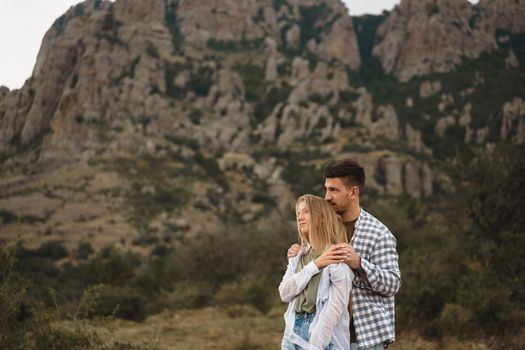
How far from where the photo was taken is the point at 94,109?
5466cm

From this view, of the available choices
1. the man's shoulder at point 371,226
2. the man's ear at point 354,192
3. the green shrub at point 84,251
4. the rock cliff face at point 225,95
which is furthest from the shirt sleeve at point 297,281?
the rock cliff face at point 225,95

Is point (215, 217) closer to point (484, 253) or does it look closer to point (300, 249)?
point (484, 253)

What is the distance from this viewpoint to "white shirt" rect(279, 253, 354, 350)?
2.73 metres

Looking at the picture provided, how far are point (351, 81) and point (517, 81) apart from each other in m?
21.9

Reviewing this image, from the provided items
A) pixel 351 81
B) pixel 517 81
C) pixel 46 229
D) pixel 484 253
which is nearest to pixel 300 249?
pixel 484 253

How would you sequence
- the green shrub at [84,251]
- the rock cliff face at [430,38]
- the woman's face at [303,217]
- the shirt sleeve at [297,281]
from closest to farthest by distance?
the shirt sleeve at [297,281]
the woman's face at [303,217]
the green shrub at [84,251]
the rock cliff face at [430,38]

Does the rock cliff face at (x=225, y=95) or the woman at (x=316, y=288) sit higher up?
the rock cliff face at (x=225, y=95)

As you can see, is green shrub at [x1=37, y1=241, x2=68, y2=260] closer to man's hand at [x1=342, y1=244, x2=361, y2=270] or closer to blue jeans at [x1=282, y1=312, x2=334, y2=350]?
blue jeans at [x1=282, y1=312, x2=334, y2=350]

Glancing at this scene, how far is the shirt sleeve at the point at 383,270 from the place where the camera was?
276cm

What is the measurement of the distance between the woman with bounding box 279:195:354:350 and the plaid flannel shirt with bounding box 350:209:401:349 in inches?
3.3

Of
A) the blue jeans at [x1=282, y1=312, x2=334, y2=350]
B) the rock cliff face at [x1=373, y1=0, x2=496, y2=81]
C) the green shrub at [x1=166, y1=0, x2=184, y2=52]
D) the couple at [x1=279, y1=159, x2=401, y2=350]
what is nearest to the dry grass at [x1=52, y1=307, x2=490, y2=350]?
the blue jeans at [x1=282, y1=312, x2=334, y2=350]

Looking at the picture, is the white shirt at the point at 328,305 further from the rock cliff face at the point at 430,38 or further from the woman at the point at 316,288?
the rock cliff face at the point at 430,38

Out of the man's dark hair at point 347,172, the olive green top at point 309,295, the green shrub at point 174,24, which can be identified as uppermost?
the green shrub at point 174,24

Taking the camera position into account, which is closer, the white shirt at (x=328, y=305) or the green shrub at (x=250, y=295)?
the white shirt at (x=328, y=305)
